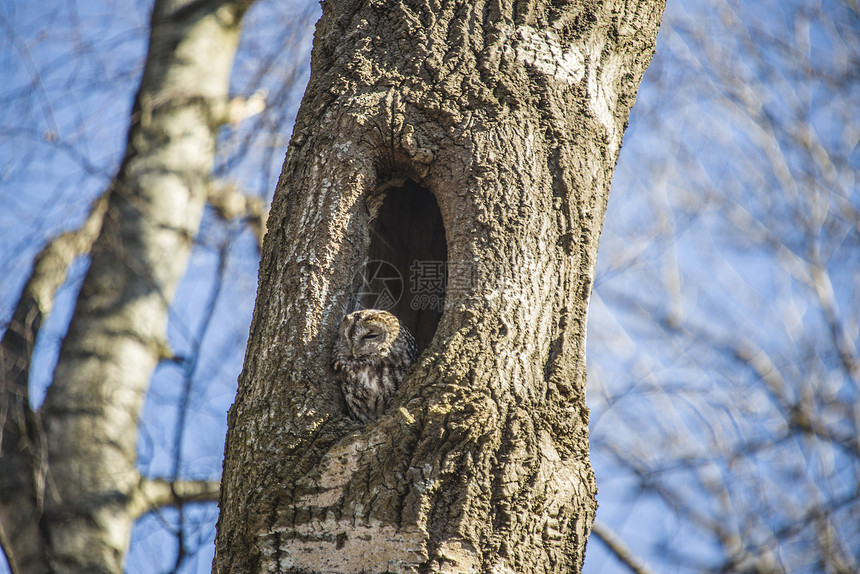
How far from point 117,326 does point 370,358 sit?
3222 mm

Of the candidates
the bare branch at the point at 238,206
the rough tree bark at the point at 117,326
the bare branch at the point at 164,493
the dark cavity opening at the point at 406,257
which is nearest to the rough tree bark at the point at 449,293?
the dark cavity opening at the point at 406,257

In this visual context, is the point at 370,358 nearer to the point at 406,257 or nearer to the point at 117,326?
the point at 406,257

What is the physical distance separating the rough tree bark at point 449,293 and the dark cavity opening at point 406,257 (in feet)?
0.85

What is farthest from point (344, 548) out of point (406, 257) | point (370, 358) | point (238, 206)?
point (238, 206)

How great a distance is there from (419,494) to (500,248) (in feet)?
2.27

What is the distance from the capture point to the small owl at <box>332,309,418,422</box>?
7.09 ft

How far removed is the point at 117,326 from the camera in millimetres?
4957

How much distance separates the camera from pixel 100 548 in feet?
14.1

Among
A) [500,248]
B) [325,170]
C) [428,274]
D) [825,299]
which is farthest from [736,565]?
[325,170]

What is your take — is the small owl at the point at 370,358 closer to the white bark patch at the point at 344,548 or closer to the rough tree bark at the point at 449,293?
the rough tree bark at the point at 449,293

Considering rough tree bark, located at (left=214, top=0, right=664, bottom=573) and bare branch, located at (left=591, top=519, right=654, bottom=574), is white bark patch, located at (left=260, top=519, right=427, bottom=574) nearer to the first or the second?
rough tree bark, located at (left=214, top=0, right=664, bottom=573)

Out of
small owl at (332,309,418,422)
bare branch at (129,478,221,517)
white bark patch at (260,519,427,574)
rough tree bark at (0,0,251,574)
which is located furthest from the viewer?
bare branch at (129,478,221,517)

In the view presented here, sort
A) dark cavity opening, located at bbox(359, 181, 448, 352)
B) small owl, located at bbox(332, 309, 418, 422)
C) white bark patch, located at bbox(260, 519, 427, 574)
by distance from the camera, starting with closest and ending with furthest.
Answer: white bark patch, located at bbox(260, 519, 427, 574)
small owl, located at bbox(332, 309, 418, 422)
dark cavity opening, located at bbox(359, 181, 448, 352)

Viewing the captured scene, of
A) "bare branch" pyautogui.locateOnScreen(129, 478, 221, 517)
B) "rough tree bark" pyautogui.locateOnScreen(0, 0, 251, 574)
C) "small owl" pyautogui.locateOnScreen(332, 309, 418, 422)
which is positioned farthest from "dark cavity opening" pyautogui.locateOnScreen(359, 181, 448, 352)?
"bare branch" pyautogui.locateOnScreen(129, 478, 221, 517)
